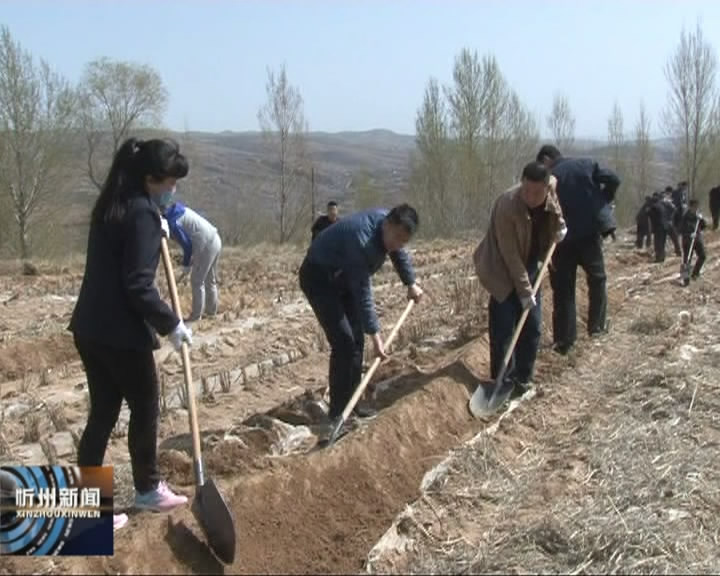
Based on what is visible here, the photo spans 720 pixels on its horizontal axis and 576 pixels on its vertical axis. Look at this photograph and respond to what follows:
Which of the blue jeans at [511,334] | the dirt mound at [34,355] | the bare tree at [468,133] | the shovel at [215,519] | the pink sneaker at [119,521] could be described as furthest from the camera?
the bare tree at [468,133]

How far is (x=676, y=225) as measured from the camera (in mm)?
16031

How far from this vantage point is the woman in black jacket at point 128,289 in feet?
11.8

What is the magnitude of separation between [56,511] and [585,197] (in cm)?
486

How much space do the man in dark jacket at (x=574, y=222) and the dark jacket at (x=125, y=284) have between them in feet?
13.4

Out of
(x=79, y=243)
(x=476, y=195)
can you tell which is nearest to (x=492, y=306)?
(x=79, y=243)

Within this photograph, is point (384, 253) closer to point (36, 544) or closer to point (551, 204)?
point (551, 204)

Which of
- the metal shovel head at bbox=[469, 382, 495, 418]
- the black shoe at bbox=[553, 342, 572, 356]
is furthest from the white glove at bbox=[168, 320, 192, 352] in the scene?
the black shoe at bbox=[553, 342, 572, 356]

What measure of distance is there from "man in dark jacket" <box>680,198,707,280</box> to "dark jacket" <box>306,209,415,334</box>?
26.8 ft

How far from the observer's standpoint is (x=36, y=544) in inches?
139

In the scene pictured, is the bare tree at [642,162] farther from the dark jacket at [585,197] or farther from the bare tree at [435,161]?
the dark jacket at [585,197]

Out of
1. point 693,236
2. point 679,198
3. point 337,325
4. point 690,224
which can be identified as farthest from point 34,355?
point 679,198

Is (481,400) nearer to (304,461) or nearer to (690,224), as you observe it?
(304,461)

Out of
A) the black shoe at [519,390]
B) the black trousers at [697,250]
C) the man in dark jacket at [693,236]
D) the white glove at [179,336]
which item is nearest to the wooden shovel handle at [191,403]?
the white glove at [179,336]

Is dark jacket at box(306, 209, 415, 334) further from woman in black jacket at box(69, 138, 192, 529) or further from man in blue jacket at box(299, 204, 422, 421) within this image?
woman in black jacket at box(69, 138, 192, 529)
